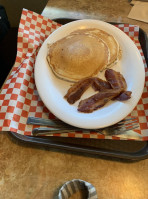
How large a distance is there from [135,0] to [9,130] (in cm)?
145

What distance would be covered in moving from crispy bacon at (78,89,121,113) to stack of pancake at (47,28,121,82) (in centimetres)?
17

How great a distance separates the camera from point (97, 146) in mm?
884

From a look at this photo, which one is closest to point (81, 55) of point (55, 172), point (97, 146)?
point (97, 146)

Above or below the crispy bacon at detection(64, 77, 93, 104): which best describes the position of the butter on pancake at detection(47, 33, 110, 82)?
above

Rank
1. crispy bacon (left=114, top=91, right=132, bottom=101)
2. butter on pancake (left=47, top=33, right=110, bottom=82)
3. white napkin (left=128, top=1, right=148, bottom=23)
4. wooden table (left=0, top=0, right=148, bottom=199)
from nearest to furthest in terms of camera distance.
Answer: wooden table (left=0, top=0, right=148, bottom=199) < crispy bacon (left=114, top=91, right=132, bottom=101) < butter on pancake (left=47, top=33, right=110, bottom=82) < white napkin (left=128, top=1, right=148, bottom=23)

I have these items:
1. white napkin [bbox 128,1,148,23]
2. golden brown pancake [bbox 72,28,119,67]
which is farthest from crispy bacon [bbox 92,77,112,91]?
white napkin [bbox 128,1,148,23]

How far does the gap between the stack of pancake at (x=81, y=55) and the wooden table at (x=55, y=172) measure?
1.43ft

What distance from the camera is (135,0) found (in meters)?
1.55

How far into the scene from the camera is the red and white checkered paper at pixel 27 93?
3.04 ft

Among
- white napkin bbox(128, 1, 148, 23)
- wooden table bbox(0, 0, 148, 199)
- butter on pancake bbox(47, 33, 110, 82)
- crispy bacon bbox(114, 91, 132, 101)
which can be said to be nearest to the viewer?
wooden table bbox(0, 0, 148, 199)

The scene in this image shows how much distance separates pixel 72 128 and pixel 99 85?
28 centimetres

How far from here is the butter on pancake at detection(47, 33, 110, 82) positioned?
1039 millimetres

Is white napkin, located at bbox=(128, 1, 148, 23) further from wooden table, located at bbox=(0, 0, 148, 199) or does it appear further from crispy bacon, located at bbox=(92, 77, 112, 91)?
wooden table, located at bbox=(0, 0, 148, 199)

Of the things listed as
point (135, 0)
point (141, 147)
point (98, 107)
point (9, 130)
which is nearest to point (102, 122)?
point (98, 107)
